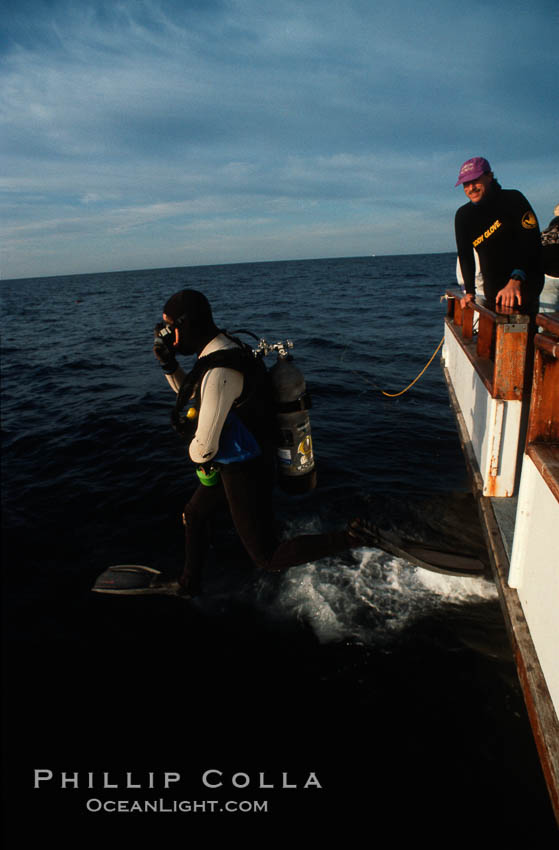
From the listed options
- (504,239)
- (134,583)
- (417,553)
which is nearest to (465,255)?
(504,239)

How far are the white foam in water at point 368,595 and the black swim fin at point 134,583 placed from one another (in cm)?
122

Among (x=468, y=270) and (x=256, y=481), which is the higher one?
(x=468, y=270)

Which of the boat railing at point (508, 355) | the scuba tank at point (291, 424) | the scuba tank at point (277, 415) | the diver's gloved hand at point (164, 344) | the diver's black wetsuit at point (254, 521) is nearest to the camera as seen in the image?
the scuba tank at point (277, 415)

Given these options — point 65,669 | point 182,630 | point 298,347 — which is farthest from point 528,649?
point 298,347

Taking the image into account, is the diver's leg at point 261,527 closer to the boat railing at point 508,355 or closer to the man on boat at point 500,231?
the boat railing at point 508,355

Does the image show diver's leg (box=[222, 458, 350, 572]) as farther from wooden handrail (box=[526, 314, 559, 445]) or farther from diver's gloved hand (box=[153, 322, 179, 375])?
wooden handrail (box=[526, 314, 559, 445])

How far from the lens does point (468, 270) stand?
5715 mm

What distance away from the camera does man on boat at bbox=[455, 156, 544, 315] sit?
4.71 metres

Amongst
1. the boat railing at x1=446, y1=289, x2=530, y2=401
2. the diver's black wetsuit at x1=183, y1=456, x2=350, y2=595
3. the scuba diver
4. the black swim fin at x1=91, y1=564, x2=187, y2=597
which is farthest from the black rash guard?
the black swim fin at x1=91, y1=564, x2=187, y2=597

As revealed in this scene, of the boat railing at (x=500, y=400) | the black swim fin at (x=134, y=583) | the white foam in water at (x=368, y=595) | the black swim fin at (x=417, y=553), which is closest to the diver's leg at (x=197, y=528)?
the black swim fin at (x=134, y=583)

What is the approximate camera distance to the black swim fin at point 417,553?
3.81m

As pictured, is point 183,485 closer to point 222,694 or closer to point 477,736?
point 222,694

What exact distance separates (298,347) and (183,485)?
13.2 m

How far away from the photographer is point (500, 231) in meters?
4.89
